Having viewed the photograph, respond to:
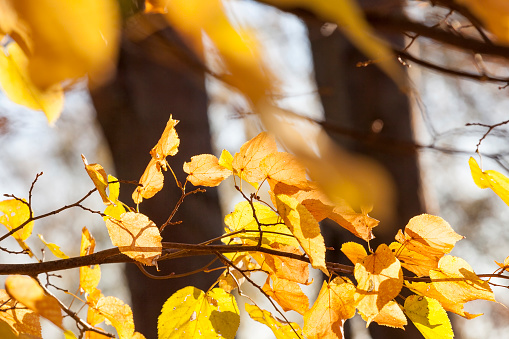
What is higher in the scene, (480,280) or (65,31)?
(65,31)

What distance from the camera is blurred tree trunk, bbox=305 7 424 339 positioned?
148cm

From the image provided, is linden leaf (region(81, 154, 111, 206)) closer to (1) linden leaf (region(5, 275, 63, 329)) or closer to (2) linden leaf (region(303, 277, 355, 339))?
(1) linden leaf (region(5, 275, 63, 329))

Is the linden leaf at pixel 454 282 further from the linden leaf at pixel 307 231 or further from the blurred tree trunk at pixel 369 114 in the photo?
the blurred tree trunk at pixel 369 114

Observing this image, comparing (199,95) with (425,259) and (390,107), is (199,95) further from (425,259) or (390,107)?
(425,259)

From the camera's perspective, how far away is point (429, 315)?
507 mm

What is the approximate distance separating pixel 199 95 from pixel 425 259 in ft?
3.15

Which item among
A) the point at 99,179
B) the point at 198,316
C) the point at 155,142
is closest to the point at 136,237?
the point at 99,179

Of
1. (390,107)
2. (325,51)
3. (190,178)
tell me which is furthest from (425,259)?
(325,51)

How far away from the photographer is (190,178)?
1.80 feet

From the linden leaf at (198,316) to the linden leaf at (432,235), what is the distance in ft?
0.74

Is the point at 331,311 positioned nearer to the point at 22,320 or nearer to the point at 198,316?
the point at 198,316

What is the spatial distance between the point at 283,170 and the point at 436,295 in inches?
8.8

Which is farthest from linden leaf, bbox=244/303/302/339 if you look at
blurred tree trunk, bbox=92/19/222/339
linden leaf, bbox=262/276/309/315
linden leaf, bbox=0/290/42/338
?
blurred tree trunk, bbox=92/19/222/339

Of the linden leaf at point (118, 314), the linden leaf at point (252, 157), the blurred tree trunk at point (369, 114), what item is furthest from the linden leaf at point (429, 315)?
the blurred tree trunk at point (369, 114)
